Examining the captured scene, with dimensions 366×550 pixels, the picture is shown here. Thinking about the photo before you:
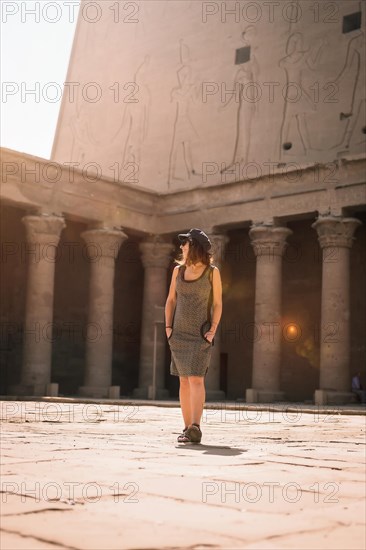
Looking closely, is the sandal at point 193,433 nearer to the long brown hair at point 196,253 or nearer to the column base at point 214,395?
the long brown hair at point 196,253

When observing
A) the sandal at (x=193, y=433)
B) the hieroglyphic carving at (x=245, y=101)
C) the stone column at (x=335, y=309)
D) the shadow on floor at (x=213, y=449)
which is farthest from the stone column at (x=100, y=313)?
the shadow on floor at (x=213, y=449)

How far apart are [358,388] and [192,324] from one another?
54.2ft

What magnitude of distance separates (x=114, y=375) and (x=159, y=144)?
340 inches

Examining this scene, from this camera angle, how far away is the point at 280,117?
27062 millimetres

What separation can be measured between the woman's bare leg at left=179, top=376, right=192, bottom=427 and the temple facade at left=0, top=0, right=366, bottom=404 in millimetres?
13507

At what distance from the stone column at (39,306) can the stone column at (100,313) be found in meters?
1.59

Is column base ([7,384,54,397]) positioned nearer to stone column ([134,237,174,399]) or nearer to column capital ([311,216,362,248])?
stone column ([134,237,174,399])

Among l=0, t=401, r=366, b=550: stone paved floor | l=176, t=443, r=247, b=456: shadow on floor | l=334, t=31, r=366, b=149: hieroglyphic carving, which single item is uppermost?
l=334, t=31, r=366, b=149: hieroglyphic carving

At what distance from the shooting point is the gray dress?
6816mm

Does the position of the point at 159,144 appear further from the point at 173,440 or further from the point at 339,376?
the point at 173,440

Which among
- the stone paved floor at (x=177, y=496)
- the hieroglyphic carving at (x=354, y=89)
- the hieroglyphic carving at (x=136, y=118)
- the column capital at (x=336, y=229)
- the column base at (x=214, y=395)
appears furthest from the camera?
the hieroglyphic carving at (x=136, y=118)

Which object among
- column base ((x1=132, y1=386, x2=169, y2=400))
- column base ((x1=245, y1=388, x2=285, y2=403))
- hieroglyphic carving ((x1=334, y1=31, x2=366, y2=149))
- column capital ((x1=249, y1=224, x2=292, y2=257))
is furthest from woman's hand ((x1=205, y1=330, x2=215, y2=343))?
hieroglyphic carving ((x1=334, y1=31, x2=366, y2=149))

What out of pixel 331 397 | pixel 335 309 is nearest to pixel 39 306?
pixel 335 309

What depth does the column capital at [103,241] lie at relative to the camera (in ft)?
76.7
